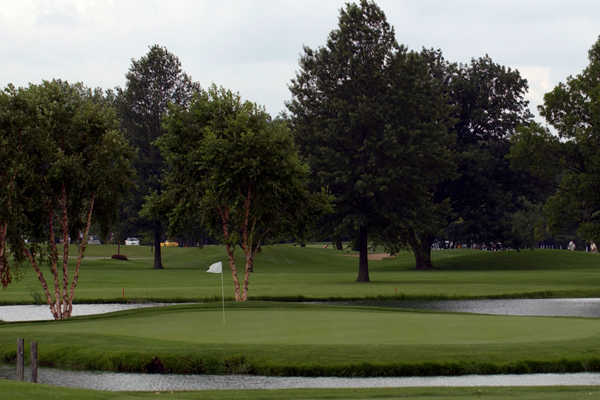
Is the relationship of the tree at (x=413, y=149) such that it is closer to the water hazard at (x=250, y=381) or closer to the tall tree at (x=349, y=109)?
the tall tree at (x=349, y=109)

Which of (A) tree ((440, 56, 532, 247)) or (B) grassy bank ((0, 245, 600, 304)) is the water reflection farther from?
(A) tree ((440, 56, 532, 247))

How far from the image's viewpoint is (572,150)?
222 ft

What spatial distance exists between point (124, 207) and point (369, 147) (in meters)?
37.0

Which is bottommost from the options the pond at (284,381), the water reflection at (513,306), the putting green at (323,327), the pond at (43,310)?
the pond at (284,381)

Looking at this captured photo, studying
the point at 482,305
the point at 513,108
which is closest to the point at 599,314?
the point at 482,305

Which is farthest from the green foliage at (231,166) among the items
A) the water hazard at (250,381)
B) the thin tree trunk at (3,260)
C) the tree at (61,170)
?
the water hazard at (250,381)

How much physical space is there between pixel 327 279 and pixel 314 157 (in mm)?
13028

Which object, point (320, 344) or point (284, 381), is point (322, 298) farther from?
point (284, 381)

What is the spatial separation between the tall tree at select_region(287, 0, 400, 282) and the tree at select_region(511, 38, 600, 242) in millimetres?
12393

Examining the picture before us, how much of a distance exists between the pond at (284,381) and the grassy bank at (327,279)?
17.6 metres

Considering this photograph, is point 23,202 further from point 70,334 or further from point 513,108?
point 513,108

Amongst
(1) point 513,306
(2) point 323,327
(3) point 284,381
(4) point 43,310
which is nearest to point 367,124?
(1) point 513,306

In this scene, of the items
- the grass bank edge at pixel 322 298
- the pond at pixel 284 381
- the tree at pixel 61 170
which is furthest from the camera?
the grass bank edge at pixel 322 298

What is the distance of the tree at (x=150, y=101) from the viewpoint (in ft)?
314
